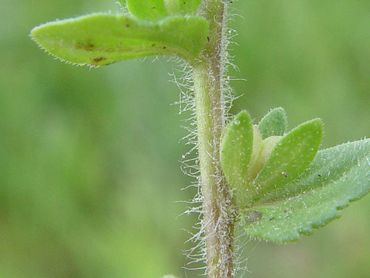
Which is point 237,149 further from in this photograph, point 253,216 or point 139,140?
point 139,140

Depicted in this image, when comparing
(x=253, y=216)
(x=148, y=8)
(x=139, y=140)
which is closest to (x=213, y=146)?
(x=253, y=216)

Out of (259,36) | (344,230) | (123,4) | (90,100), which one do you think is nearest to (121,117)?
(90,100)

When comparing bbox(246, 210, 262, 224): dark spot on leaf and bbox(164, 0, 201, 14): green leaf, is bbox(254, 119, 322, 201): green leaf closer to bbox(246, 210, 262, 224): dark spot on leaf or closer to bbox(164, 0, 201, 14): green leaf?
bbox(246, 210, 262, 224): dark spot on leaf

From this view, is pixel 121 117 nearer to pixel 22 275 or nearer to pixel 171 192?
pixel 171 192

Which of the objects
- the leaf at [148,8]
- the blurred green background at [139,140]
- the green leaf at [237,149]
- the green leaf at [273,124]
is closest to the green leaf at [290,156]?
the green leaf at [237,149]

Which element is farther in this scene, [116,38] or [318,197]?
[318,197]

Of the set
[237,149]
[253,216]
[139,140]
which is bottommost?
[253,216]

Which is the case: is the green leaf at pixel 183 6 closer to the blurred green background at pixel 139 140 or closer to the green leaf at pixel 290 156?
the green leaf at pixel 290 156
